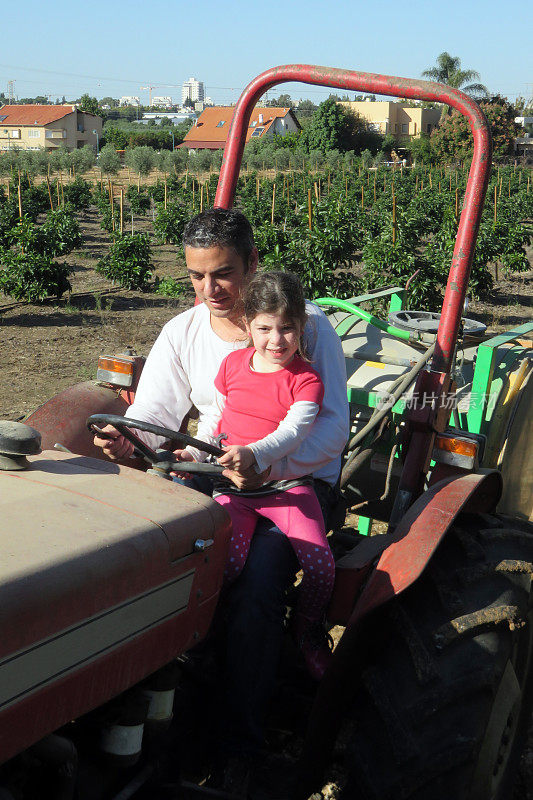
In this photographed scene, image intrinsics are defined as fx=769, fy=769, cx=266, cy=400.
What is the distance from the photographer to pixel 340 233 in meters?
11.5

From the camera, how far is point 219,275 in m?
2.39

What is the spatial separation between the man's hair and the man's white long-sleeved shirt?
246 millimetres

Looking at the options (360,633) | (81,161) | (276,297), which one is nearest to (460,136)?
(81,161)

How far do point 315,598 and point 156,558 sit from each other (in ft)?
2.13

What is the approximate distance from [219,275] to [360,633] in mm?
1154

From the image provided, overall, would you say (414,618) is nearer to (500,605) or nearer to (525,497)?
(500,605)

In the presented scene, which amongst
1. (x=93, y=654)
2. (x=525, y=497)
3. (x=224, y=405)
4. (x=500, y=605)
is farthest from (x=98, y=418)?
(x=525, y=497)

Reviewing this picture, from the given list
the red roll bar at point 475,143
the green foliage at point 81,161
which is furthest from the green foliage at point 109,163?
the red roll bar at point 475,143

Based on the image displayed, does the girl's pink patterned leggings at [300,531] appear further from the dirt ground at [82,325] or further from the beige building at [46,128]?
the beige building at [46,128]

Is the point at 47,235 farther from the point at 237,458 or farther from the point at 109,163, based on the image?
the point at 109,163

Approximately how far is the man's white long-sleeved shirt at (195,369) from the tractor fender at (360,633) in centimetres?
36

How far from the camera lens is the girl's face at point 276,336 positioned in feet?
6.90

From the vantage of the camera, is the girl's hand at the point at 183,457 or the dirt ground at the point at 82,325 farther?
the dirt ground at the point at 82,325

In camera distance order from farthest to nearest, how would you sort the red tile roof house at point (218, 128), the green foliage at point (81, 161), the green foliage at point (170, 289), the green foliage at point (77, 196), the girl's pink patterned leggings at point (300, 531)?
the red tile roof house at point (218, 128), the green foliage at point (81, 161), the green foliage at point (77, 196), the green foliage at point (170, 289), the girl's pink patterned leggings at point (300, 531)
